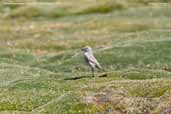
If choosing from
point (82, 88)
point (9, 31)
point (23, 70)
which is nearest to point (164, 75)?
point (82, 88)

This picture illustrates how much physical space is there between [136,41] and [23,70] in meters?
17.3

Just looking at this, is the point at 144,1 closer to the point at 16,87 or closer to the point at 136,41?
the point at 136,41

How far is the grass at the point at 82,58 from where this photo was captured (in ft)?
96.7

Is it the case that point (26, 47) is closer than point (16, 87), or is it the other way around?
point (16, 87)

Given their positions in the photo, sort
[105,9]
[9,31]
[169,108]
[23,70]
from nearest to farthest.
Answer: [169,108] < [23,70] < [9,31] < [105,9]

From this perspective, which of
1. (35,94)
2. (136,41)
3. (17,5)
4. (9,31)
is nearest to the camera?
(35,94)

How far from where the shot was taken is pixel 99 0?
112 meters

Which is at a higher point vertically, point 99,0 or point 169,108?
point 169,108

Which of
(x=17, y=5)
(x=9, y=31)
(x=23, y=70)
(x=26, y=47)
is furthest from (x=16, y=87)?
(x=17, y=5)

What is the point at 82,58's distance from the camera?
5400 centimetres

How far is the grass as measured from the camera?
2947 cm

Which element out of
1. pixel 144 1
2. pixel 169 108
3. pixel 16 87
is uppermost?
pixel 169 108

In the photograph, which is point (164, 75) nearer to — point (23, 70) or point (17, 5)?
point (23, 70)

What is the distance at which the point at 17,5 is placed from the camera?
351 feet
